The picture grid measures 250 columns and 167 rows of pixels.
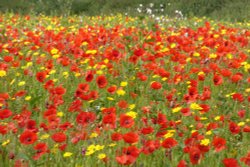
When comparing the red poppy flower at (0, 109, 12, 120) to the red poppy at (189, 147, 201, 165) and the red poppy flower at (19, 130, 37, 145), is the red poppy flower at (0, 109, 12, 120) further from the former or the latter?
the red poppy at (189, 147, 201, 165)

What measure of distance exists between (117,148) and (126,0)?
15.6 meters

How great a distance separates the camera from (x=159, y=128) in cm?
310

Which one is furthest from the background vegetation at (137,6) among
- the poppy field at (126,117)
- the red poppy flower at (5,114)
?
the red poppy flower at (5,114)

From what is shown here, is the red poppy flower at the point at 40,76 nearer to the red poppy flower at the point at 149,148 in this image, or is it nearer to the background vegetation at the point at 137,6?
the red poppy flower at the point at 149,148

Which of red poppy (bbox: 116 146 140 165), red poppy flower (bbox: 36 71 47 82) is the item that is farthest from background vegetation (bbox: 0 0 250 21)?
red poppy (bbox: 116 146 140 165)

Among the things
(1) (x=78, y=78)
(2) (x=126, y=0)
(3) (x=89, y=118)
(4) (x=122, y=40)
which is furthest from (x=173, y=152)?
(2) (x=126, y=0)

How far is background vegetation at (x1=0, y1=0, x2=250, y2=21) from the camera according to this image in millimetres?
15344

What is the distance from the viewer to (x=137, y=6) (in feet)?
55.9

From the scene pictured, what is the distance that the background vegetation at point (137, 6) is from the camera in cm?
1534

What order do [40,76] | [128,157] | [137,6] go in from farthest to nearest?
[137,6], [40,76], [128,157]

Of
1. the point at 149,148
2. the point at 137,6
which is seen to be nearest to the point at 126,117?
the point at 149,148

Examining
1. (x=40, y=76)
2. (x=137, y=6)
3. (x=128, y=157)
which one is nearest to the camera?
(x=128, y=157)

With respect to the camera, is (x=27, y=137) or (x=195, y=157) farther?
(x=27, y=137)

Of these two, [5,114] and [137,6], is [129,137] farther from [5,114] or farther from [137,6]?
[137,6]
